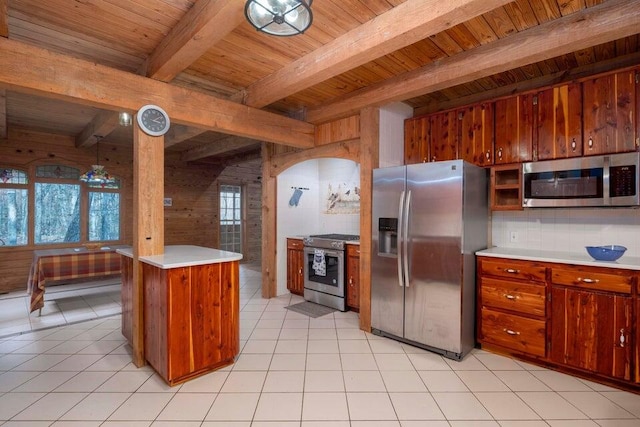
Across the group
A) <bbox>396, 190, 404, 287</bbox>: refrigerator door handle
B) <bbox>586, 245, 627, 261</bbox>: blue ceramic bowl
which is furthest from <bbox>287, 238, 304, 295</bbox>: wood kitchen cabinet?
<bbox>586, 245, 627, 261</bbox>: blue ceramic bowl

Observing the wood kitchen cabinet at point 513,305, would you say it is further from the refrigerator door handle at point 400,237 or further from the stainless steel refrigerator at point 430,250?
the refrigerator door handle at point 400,237

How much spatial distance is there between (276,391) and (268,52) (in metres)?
2.68

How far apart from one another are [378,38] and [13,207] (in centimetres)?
633

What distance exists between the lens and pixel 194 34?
6.42 ft

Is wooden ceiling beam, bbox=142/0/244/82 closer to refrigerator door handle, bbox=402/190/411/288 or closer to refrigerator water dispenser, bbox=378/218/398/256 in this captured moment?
refrigerator door handle, bbox=402/190/411/288

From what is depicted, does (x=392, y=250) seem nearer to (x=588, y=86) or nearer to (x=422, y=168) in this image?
(x=422, y=168)

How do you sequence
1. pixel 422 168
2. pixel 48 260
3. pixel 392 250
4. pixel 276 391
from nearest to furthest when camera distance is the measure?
pixel 276 391 < pixel 422 168 < pixel 392 250 < pixel 48 260

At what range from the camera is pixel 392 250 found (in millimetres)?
3105

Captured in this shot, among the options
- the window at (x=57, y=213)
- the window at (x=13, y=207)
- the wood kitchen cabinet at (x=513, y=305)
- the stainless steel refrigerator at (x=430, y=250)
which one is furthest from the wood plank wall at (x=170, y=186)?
the wood kitchen cabinet at (x=513, y=305)

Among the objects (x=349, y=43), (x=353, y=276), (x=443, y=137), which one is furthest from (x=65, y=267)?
(x=443, y=137)

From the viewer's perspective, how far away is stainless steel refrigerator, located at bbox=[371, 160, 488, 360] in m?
2.66

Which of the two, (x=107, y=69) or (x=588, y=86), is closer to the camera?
(x=107, y=69)

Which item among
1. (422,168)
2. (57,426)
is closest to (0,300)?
(57,426)

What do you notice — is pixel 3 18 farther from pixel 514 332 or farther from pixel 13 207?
pixel 13 207
